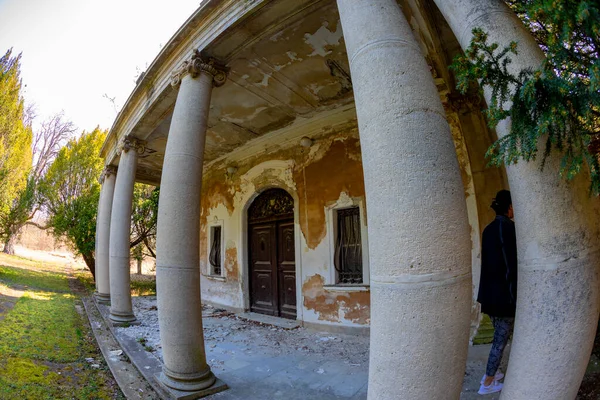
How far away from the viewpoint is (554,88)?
Answer: 1.34 m

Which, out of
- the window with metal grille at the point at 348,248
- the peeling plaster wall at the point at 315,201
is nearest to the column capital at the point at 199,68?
the peeling plaster wall at the point at 315,201

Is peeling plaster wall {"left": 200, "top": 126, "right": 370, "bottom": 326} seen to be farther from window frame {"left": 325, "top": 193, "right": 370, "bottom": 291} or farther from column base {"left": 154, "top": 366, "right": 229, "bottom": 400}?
column base {"left": 154, "top": 366, "right": 229, "bottom": 400}

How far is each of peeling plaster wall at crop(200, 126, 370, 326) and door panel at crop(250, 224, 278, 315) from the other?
0.66ft

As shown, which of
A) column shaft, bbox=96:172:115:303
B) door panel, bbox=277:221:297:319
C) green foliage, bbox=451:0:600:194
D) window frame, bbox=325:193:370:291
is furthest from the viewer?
column shaft, bbox=96:172:115:303

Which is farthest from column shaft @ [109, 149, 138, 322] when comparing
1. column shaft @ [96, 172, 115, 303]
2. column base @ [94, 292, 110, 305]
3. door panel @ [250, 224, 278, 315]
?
door panel @ [250, 224, 278, 315]

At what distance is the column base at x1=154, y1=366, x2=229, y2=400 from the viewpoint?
3025 millimetres

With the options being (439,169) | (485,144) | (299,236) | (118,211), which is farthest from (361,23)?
(118,211)

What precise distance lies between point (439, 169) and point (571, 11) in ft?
2.50

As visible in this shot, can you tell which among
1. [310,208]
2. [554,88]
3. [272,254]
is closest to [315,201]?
[310,208]

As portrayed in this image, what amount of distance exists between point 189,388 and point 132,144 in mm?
5048

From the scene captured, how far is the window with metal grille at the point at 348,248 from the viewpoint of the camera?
585cm

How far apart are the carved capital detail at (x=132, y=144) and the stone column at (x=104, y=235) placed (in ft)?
6.57

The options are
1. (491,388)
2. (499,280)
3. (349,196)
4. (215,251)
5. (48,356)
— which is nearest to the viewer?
(499,280)

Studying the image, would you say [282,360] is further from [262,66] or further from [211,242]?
[211,242]
